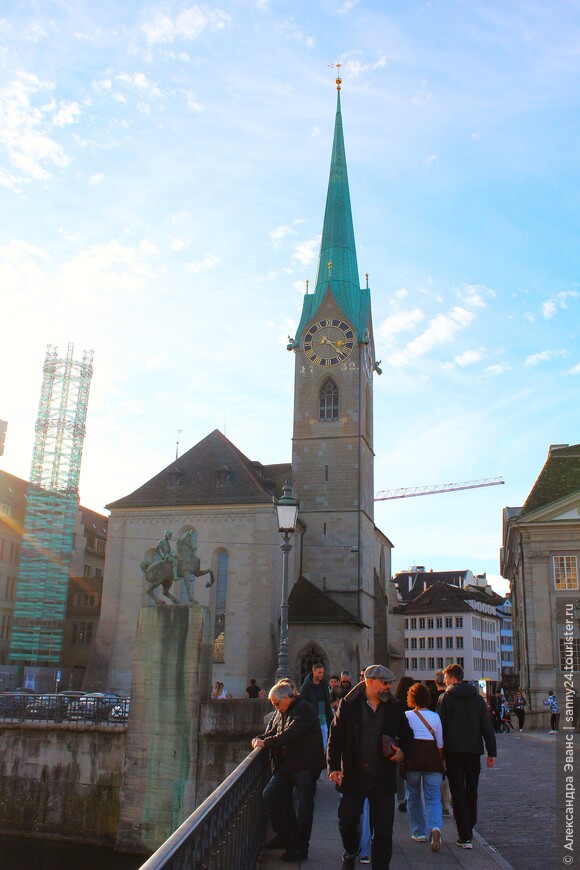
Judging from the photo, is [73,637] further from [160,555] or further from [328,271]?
[160,555]

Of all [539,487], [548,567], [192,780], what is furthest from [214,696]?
[539,487]

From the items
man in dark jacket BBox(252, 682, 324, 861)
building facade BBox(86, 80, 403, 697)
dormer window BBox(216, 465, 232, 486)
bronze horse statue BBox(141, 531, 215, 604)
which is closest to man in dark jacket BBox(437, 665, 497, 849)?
man in dark jacket BBox(252, 682, 324, 861)

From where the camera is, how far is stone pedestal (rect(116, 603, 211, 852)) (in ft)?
67.9

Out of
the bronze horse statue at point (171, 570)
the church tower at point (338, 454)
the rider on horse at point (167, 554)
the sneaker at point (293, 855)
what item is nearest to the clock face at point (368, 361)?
the church tower at point (338, 454)

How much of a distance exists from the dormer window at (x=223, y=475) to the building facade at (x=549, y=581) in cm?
1465

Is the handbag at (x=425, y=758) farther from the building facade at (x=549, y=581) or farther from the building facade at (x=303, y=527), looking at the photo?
the building facade at (x=549, y=581)

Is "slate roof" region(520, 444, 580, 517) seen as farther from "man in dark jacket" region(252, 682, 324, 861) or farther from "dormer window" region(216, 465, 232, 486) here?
"man in dark jacket" region(252, 682, 324, 861)

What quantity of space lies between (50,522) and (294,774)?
4869 cm

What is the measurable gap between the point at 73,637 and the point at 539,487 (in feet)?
97.0

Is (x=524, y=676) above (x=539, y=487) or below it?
below

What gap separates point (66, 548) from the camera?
53938 millimetres

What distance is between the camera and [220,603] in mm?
37125

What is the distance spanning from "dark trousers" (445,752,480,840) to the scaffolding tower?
44.7 m

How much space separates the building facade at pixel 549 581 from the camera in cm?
3856
